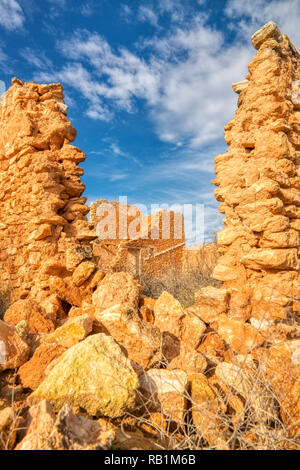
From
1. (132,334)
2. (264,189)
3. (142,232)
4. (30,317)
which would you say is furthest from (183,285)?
(142,232)

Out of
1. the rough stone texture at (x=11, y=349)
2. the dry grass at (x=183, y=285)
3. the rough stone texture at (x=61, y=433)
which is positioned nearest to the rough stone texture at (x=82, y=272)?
the rough stone texture at (x=11, y=349)

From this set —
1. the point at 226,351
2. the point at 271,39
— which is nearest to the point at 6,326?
the point at 226,351

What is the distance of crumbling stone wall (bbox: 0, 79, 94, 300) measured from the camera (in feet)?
11.6

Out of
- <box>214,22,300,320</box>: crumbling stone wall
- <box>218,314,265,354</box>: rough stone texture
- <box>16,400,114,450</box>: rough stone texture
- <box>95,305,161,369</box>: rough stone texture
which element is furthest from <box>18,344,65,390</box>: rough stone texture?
<box>214,22,300,320</box>: crumbling stone wall

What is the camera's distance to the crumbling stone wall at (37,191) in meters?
3.53

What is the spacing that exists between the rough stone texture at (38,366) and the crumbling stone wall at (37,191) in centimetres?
142

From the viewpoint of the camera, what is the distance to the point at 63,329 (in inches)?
90.2

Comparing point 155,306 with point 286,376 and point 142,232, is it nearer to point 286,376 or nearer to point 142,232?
point 286,376

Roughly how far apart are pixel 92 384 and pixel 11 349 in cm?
81

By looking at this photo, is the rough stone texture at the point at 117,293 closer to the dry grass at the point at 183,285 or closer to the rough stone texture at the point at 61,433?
the rough stone texture at the point at 61,433

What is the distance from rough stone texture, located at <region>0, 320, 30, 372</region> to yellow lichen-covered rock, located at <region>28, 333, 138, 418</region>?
465mm

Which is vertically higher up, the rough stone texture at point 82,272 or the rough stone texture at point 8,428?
the rough stone texture at point 82,272

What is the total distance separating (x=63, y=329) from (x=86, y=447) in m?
1.19

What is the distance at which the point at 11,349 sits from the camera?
6.72 ft
